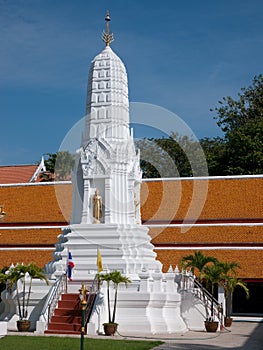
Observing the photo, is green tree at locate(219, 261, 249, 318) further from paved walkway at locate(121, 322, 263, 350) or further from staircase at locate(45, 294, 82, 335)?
staircase at locate(45, 294, 82, 335)

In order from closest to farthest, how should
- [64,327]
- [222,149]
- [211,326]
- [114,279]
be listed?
[114,279], [64,327], [211,326], [222,149]

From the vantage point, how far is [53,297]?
1703 cm

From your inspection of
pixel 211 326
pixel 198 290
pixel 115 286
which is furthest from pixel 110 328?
pixel 198 290

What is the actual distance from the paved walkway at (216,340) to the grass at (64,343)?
0.56 meters

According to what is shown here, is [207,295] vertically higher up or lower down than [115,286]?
lower down

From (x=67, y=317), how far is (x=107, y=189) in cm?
471

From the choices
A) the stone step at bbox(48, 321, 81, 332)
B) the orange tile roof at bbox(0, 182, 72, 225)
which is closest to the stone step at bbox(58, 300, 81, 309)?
the stone step at bbox(48, 321, 81, 332)

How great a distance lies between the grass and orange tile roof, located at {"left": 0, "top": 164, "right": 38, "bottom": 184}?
78.7 ft

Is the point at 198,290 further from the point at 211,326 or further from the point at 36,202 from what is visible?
the point at 36,202

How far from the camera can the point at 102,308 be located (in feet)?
54.6

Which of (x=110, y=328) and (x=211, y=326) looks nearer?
(x=110, y=328)

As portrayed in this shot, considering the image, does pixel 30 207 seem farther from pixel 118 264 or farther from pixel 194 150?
pixel 194 150

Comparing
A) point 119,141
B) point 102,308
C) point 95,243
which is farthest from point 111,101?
point 102,308

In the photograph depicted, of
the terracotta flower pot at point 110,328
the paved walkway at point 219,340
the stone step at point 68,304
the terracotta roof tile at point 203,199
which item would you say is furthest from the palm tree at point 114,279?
the terracotta roof tile at point 203,199
